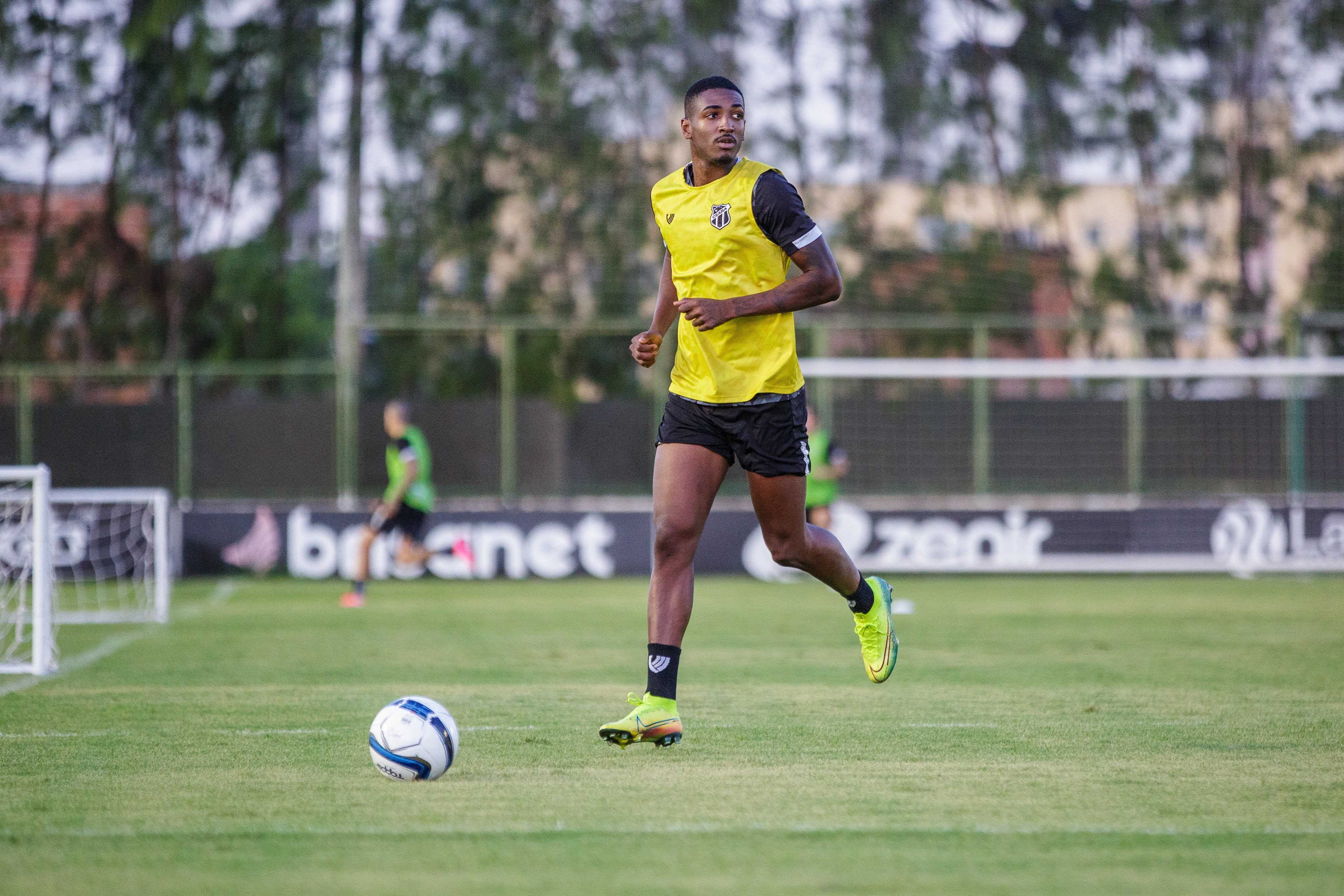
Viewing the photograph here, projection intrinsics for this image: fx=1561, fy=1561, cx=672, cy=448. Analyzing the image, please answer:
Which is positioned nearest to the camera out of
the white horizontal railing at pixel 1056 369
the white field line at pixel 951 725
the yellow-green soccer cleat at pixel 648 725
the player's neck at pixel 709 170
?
the yellow-green soccer cleat at pixel 648 725

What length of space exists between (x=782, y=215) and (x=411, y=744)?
2.43 m

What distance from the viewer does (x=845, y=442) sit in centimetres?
2128

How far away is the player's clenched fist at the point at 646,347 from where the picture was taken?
20.5 ft

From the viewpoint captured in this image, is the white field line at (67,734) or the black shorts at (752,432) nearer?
the black shorts at (752,432)

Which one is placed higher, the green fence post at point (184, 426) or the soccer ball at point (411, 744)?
the green fence post at point (184, 426)

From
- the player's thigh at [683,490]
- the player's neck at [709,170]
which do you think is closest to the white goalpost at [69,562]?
the player's thigh at [683,490]

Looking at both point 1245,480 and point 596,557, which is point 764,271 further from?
point 1245,480

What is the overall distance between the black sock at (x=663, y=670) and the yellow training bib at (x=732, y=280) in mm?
997

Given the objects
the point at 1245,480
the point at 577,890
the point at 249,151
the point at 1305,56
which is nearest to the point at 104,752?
Answer: the point at 577,890

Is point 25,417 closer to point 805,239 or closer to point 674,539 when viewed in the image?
point 674,539

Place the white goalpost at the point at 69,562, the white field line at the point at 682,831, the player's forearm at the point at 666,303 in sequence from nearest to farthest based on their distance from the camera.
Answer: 1. the white field line at the point at 682,831
2. the player's forearm at the point at 666,303
3. the white goalpost at the point at 69,562

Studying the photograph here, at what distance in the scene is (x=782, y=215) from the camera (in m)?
6.06

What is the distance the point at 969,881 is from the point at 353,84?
72.6 ft

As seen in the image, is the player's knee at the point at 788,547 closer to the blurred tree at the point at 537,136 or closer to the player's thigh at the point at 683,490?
the player's thigh at the point at 683,490
